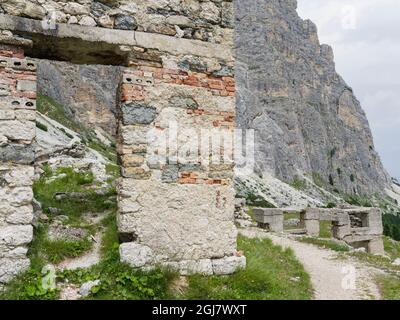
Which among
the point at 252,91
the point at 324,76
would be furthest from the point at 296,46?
the point at 252,91

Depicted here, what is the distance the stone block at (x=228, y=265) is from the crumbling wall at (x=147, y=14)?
12.7ft

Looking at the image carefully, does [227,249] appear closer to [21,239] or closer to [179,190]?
[179,190]

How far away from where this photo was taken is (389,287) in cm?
871

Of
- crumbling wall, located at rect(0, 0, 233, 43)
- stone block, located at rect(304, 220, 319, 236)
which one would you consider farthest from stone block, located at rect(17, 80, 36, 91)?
stone block, located at rect(304, 220, 319, 236)

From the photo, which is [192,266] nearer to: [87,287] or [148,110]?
[87,287]

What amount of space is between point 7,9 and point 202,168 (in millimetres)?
3926

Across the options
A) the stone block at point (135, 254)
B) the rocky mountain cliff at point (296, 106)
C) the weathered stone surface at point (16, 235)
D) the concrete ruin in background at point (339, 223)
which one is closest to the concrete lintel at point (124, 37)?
the weathered stone surface at point (16, 235)

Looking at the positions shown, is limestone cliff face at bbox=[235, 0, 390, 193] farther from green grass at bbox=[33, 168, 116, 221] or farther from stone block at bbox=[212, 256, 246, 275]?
stone block at bbox=[212, 256, 246, 275]

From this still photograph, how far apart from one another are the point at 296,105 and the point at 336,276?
4840 inches

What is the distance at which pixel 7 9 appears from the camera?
6418 millimetres

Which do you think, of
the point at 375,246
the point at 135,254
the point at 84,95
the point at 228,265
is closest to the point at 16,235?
the point at 135,254

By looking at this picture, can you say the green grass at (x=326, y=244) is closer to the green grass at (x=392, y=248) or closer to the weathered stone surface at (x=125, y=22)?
the green grass at (x=392, y=248)
